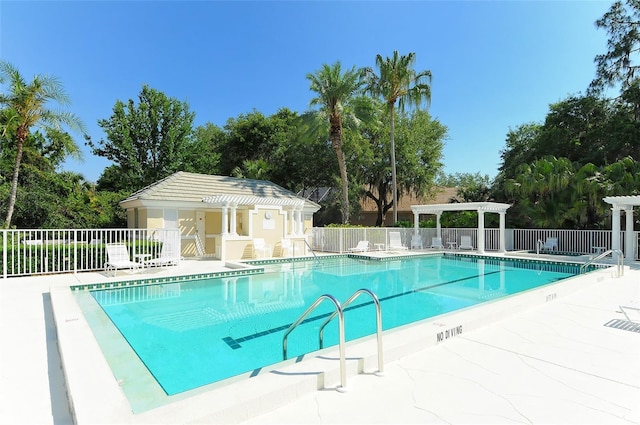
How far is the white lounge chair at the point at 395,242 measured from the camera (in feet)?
62.7

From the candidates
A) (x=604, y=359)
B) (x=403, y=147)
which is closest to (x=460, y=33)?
(x=403, y=147)

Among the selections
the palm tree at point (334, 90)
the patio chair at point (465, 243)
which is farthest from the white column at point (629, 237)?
the palm tree at point (334, 90)

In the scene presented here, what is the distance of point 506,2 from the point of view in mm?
13820

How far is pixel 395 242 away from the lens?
1938 cm

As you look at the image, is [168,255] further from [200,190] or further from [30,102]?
[30,102]

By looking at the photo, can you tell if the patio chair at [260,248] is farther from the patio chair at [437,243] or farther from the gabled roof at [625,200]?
the gabled roof at [625,200]

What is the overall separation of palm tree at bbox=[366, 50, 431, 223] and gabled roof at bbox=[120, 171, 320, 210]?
8918 mm

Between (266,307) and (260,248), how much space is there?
8.09 m

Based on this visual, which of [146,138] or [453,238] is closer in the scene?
[453,238]

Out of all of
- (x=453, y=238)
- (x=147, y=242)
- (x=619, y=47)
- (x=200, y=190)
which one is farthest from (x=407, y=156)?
(x=147, y=242)

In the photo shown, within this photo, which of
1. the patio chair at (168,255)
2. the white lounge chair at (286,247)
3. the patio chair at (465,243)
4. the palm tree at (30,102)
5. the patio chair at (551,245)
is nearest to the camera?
the patio chair at (168,255)

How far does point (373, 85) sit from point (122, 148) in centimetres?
1954

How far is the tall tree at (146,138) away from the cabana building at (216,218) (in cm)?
962

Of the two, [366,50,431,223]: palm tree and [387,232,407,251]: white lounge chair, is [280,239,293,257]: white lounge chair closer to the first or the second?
[387,232,407,251]: white lounge chair
